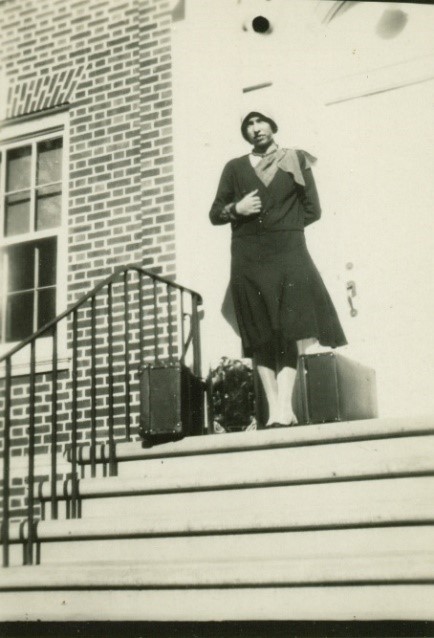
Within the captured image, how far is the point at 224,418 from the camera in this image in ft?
15.3

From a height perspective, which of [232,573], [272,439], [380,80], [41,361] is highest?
[380,80]

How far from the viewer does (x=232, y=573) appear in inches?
116

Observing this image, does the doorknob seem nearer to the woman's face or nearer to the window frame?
the woman's face

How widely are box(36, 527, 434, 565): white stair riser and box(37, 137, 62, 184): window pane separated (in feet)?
10.5

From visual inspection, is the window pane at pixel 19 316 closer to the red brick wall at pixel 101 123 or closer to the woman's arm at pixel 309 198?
the red brick wall at pixel 101 123

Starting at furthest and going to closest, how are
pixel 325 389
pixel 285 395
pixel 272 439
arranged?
pixel 285 395, pixel 325 389, pixel 272 439

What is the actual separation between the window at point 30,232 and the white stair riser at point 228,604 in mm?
2912

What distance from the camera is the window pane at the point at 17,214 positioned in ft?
19.9

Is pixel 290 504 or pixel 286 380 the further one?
pixel 286 380

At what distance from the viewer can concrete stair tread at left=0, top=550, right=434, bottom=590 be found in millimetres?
2756

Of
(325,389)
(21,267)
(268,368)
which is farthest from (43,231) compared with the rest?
(325,389)

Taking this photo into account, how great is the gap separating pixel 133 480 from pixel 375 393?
5.54 feet

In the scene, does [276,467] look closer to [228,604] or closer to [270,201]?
[228,604]

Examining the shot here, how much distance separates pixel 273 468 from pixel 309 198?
199cm
